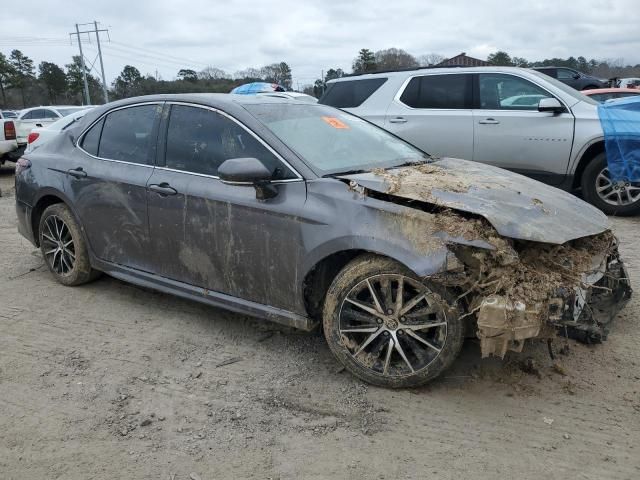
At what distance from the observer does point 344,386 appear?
130 inches

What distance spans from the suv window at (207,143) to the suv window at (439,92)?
15.1 feet

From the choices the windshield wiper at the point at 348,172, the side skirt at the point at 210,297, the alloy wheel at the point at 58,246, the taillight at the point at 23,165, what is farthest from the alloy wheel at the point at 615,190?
the taillight at the point at 23,165

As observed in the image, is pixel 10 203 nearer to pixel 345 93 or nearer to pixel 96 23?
pixel 345 93

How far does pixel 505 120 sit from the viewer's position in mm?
7168

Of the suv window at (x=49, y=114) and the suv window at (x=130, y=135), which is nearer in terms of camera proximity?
the suv window at (x=130, y=135)

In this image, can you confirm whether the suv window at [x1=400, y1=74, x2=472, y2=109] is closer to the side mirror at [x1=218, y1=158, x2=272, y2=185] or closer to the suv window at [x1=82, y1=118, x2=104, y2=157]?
the suv window at [x1=82, y1=118, x2=104, y2=157]

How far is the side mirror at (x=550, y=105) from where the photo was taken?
6723mm

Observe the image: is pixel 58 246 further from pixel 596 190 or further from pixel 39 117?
pixel 39 117

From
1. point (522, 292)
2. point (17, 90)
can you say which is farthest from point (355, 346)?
point (17, 90)

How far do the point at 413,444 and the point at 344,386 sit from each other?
2.08ft

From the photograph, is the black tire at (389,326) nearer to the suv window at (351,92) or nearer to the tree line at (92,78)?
the suv window at (351,92)

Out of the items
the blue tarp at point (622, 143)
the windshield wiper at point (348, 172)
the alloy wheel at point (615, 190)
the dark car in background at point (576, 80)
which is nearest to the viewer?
the windshield wiper at point (348, 172)

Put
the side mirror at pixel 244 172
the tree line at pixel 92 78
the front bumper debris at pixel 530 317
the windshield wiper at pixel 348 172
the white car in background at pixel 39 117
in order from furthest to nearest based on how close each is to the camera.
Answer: the tree line at pixel 92 78, the white car in background at pixel 39 117, the windshield wiper at pixel 348 172, the side mirror at pixel 244 172, the front bumper debris at pixel 530 317

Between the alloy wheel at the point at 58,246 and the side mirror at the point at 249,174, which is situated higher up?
the side mirror at the point at 249,174
